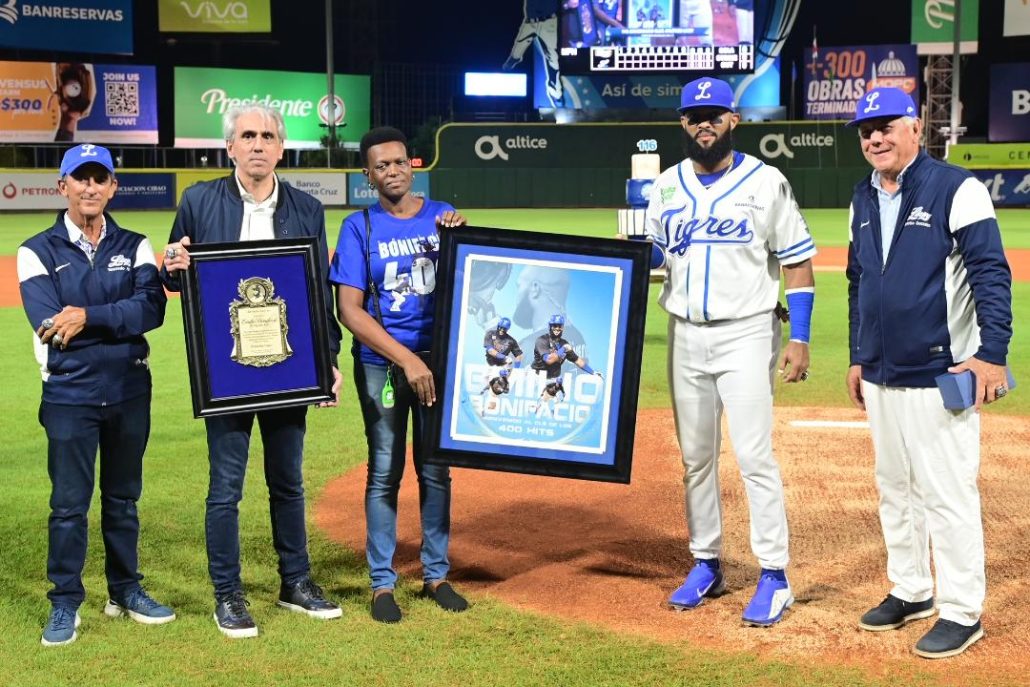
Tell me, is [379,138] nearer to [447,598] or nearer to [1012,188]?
[447,598]

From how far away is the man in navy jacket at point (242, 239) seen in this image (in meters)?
4.89

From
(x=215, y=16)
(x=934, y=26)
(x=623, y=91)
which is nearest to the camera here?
(x=623, y=91)

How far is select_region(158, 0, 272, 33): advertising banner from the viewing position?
44.8 meters

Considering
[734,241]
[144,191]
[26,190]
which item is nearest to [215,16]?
[144,191]

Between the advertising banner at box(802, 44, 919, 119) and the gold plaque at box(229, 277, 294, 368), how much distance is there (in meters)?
41.9

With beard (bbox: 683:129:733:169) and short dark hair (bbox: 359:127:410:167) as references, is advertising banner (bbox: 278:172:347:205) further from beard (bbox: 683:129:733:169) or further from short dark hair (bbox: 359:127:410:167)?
beard (bbox: 683:129:733:169)

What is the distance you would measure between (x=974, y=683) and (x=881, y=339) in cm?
126

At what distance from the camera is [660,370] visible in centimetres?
1162

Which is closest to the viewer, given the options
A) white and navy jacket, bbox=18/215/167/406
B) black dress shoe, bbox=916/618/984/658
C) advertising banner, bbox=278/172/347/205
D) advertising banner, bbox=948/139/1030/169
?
black dress shoe, bbox=916/618/984/658

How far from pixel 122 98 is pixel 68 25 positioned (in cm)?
286

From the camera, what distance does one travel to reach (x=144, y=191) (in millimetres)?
37156

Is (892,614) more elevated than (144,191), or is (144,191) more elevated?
(144,191)

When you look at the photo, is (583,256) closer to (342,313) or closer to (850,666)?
(342,313)

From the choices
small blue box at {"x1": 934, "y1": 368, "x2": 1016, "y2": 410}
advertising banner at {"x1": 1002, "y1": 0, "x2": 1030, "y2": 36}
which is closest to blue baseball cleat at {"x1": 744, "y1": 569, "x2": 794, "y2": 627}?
small blue box at {"x1": 934, "y1": 368, "x2": 1016, "y2": 410}
